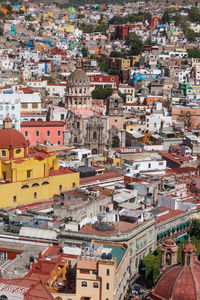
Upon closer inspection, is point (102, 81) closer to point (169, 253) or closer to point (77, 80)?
point (77, 80)

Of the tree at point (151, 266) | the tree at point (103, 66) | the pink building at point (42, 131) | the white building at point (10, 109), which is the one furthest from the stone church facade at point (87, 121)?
the tree at point (103, 66)

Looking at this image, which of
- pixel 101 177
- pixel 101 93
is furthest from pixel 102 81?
pixel 101 177

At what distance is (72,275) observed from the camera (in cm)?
3569

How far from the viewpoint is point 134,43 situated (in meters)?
127

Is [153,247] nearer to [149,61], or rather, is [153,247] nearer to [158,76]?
[158,76]

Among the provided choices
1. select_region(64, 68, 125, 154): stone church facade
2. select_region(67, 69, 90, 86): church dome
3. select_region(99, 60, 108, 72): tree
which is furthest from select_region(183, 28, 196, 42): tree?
select_region(67, 69, 90, 86): church dome

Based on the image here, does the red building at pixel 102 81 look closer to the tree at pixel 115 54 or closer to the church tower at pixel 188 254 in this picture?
the tree at pixel 115 54

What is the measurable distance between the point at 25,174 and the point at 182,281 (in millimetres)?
20827

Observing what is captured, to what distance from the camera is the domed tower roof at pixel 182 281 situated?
1197 inches

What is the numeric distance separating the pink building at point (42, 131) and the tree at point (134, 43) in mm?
61838

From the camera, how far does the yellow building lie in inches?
1873

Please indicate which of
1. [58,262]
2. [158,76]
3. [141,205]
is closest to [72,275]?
[58,262]

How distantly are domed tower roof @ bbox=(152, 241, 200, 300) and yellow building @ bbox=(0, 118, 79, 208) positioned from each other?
62.2 feet

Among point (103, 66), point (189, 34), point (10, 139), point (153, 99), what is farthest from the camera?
point (189, 34)
